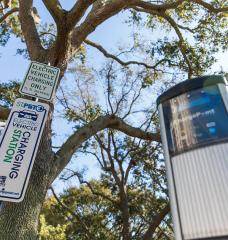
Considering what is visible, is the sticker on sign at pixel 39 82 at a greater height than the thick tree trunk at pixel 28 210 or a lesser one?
greater

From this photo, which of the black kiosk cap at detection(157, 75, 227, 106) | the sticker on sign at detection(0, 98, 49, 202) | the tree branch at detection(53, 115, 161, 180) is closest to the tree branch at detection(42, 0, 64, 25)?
the tree branch at detection(53, 115, 161, 180)

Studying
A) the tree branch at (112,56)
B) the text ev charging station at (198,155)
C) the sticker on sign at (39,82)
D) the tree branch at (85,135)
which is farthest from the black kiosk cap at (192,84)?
the tree branch at (112,56)

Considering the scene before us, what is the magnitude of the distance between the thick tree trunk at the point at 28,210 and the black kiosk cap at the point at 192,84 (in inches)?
91.8

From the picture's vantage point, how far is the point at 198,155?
1.26m

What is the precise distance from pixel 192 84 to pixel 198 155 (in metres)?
0.36

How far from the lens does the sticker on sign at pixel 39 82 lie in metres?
2.56

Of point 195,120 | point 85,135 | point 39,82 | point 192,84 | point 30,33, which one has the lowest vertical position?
point 195,120

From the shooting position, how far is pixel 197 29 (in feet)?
29.0

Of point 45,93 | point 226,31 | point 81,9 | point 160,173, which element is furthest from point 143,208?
point 45,93

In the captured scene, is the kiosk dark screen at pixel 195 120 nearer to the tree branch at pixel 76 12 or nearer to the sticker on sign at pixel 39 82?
the sticker on sign at pixel 39 82

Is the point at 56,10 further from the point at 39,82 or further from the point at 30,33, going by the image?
the point at 39,82

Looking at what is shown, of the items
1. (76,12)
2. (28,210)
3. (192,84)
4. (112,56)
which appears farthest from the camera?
(112,56)

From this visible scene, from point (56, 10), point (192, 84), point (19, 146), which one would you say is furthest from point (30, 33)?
point (192, 84)

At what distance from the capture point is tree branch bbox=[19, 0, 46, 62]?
193 inches
